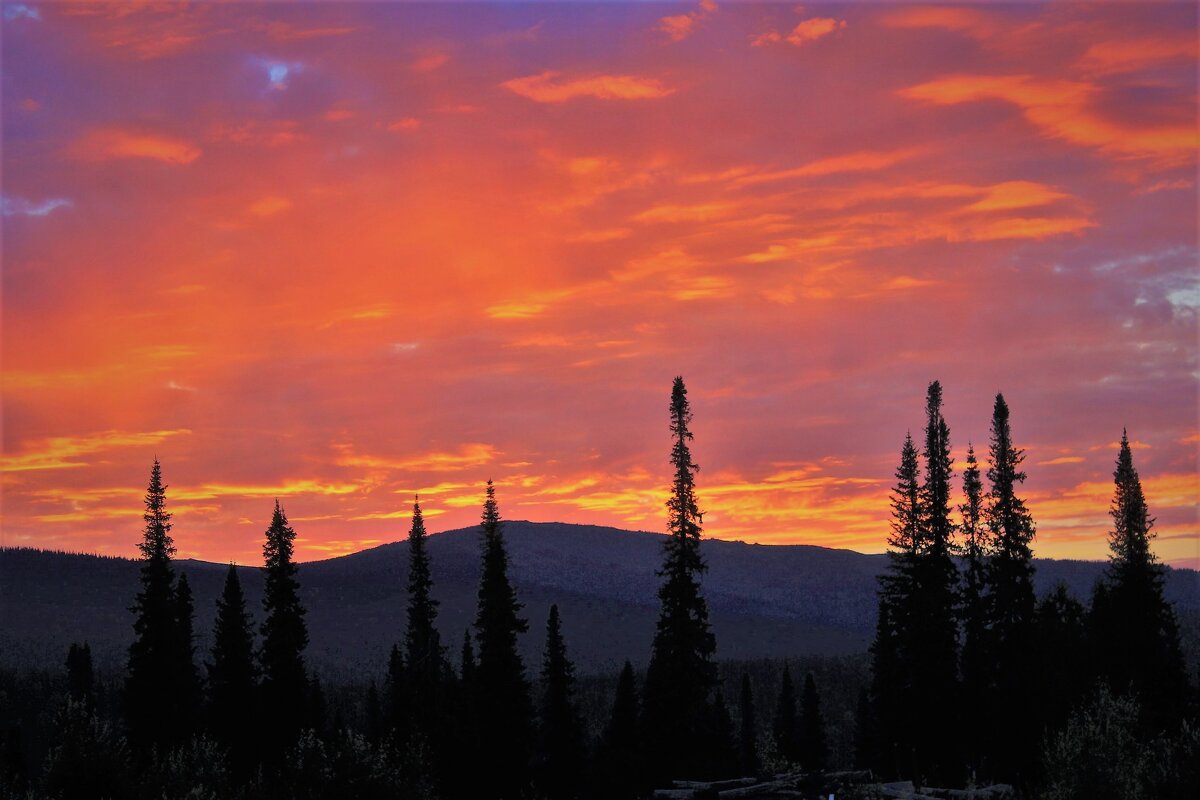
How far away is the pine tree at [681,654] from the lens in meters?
64.3

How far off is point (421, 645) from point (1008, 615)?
122 ft

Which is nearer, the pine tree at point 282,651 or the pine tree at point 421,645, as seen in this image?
the pine tree at point 282,651

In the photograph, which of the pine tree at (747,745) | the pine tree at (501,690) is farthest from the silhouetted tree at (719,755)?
the pine tree at (747,745)

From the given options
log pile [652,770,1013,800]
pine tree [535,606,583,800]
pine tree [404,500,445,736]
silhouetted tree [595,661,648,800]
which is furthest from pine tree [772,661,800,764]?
log pile [652,770,1013,800]

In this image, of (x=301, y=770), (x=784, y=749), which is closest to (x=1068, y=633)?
(x=784, y=749)

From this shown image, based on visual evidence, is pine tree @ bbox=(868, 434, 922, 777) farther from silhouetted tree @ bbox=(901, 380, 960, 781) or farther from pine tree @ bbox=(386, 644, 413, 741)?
pine tree @ bbox=(386, 644, 413, 741)

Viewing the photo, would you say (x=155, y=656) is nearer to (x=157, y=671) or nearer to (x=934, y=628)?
(x=157, y=671)

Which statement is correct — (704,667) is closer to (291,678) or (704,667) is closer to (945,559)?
(945,559)

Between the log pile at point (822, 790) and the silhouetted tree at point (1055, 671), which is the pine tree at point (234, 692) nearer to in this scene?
the log pile at point (822, 790)

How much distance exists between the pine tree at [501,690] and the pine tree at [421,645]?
564 cm

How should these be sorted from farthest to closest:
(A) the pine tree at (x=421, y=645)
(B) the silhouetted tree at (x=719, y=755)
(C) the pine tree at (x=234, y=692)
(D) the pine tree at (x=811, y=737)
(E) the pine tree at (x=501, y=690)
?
(D) the pine tree at (x=811, y=737) < (A) the pine tree at (x=421, y=645) < (C) the pine tree at (x=234, y=692) < (E) the pine tree at (x=501, y=690) < (B) the silhouetted tree at (x=719, y=755)

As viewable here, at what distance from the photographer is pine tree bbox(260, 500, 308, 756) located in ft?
238

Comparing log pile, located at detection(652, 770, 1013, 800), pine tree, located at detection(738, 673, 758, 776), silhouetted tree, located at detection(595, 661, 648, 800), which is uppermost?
log pile, located at detection(652, 770, 1013, 800)

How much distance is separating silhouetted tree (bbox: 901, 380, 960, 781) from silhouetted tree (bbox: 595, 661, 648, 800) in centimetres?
1360
